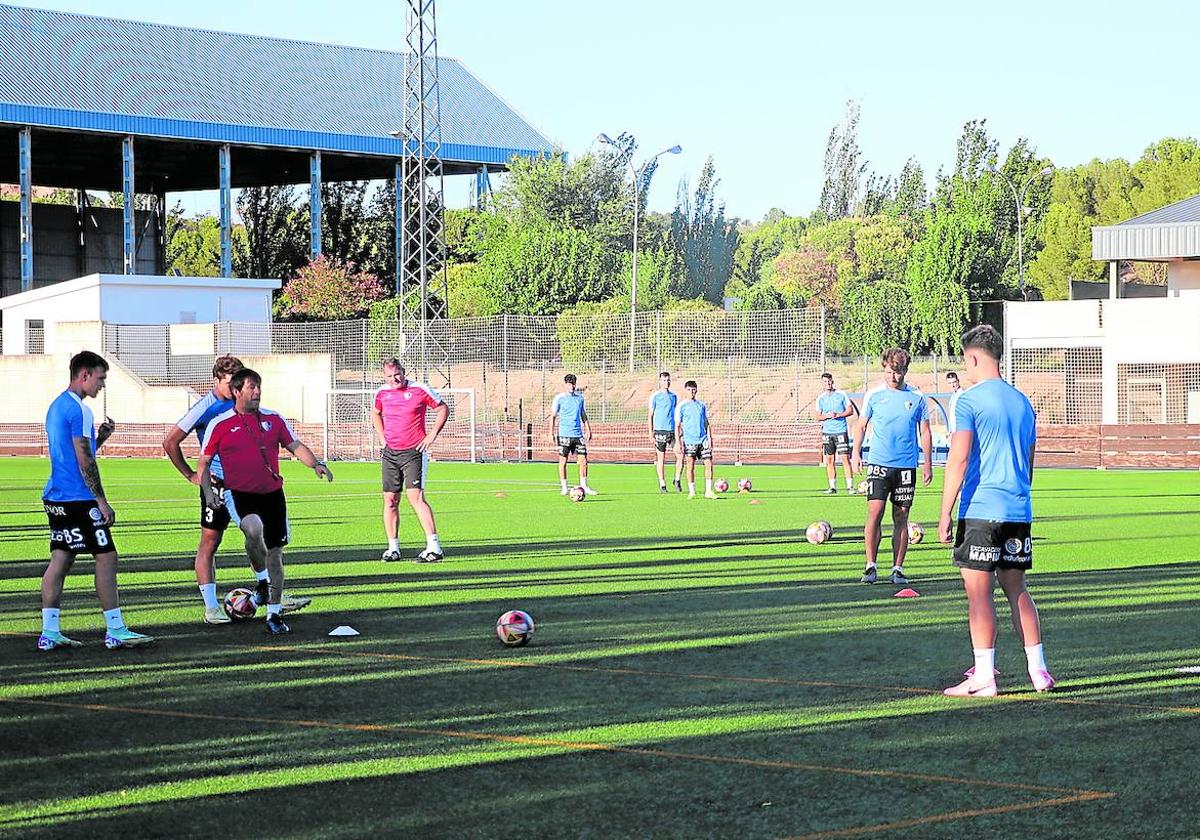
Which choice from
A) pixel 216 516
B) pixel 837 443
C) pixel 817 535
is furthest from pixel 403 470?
pixel 837 443

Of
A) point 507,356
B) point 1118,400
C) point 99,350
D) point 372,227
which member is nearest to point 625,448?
point 507,356

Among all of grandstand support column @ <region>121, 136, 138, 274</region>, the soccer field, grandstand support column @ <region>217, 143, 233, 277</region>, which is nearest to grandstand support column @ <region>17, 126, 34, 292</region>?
grandstand support column @ <region>121, 136, 138, 274</region>

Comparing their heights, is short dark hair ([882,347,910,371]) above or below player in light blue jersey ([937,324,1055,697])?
above

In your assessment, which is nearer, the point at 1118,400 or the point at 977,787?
the point at 977,787

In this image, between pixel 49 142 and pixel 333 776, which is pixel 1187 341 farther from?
pixel 49 142

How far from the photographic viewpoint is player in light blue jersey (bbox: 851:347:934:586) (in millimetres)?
14078

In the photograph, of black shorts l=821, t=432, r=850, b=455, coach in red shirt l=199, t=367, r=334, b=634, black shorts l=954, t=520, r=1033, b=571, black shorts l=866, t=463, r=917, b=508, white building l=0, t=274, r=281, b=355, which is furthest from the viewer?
white building l=0, t=274, r=281, b=355

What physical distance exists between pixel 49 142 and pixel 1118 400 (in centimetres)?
4745

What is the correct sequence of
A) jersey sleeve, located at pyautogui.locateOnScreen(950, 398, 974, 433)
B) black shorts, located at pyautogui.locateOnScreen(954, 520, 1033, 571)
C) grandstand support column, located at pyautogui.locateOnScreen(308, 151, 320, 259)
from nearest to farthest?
black shorts, located at pyautogui.locateOnScreen(954, 520, 1033, 571) → jersey sleeve, located at pyautogui.locateOnScreen(950, 398, 974, 433) → grandstand support column, located at pyautogui.locateOnScreen(308, 151, 320, 259)

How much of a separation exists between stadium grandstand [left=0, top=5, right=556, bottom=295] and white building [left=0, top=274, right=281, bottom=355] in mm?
5557

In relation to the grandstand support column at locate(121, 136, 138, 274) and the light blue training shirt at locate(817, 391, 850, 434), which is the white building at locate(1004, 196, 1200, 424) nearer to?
the light blue training shirt at locate(817, 391, 850, 434)

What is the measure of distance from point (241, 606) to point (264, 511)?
31.0 inches

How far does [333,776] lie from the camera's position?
6.98m

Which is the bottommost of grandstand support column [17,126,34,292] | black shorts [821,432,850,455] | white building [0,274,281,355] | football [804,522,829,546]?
football [804,522,829,546]
